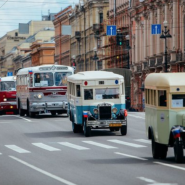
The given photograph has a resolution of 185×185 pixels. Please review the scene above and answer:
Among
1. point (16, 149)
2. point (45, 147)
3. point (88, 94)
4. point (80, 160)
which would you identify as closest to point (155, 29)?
point (88, 94)

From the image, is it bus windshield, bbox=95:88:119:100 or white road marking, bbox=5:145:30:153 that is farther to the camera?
bus windshield, bbox=95:88:119:100

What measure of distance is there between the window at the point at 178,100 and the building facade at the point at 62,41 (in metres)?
109

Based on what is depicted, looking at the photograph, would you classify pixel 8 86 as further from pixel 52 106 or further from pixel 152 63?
pixel 152 63

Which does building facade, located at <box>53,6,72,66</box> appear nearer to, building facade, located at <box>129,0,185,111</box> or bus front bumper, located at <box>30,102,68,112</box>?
building facade, located at <box>129,0,185,111</box>

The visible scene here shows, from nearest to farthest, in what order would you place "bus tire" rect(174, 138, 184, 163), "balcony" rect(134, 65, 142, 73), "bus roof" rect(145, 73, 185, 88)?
1. "bus tire" rect(174, 138, 184, 163)
2. "bus roof" rect(145, 73, 185, 88)
3. "balcony" rect(134, 65, 142, 73)

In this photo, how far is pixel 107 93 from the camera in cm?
3225

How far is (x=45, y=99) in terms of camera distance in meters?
44.9

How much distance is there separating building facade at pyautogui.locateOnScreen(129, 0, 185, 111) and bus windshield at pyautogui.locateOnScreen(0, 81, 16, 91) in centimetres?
1275

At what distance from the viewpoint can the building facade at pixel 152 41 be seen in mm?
63938

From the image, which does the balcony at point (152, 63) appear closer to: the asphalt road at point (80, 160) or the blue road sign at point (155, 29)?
the blue road sign at point (155, 29)

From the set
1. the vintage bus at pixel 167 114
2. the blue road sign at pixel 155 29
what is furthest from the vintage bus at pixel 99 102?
the blue road sign at pixel 155 29

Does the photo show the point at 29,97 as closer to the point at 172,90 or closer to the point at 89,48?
the point at 172,90

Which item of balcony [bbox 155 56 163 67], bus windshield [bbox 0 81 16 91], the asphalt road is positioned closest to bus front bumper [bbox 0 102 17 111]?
bus windshield [bbox 0 81 16 91]

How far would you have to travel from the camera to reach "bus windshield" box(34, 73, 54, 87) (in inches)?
1767
